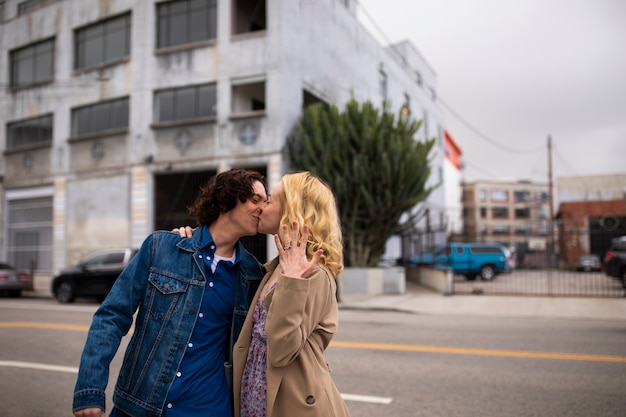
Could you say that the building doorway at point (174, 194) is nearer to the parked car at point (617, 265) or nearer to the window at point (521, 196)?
the parked car at point (617, 265)

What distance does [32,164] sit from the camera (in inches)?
917

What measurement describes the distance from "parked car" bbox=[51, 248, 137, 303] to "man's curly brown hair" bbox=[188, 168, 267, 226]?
44.5 ft

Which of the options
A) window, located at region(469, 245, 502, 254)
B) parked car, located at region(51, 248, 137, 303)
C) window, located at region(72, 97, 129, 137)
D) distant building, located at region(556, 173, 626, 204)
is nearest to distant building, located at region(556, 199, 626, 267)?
distant building, located at region(556, 173, 626, 204)

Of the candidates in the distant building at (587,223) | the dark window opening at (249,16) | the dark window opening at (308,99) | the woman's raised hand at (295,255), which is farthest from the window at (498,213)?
the woman's raised hand at (295,255)

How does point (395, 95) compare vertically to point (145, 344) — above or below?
above

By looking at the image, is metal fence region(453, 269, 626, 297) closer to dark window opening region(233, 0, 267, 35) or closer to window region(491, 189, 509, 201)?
dark window opening region(233, 0, 267, 35)

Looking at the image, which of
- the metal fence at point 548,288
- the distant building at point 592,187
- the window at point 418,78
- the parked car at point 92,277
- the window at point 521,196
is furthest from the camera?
the window at point 521,196

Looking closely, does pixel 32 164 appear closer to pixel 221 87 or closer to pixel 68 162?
pixel 68 162

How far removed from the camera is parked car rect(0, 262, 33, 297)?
58.4 ft

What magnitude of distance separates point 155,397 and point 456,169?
54.8 metres

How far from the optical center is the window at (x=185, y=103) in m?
18.9

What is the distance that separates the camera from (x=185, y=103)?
19312mm

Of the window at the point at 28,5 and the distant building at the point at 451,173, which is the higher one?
the window at the point at 28,5

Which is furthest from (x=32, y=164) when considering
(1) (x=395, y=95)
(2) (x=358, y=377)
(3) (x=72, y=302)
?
(2) (x=358, y=377)
